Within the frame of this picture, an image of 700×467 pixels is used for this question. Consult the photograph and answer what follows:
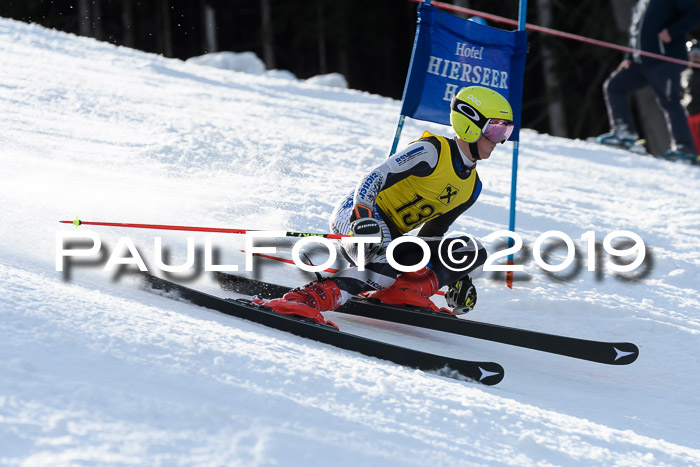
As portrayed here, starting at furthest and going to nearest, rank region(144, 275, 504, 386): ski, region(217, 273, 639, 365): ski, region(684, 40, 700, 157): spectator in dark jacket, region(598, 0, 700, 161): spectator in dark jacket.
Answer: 1. region(684, 40, 700, 157): spectator in dark jacket
2. region(598, 0, 700, 161): spectator in dark jacket
3. region(217, 273, 639, 365): ski
4. region(144, 275, 504, 386): ski

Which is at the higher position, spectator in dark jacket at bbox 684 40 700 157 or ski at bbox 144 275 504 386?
spectator in dark jacket at bbox 684 40 700 157

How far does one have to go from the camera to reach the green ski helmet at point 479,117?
3.84 meters

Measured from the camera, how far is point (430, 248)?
4125 millimetres

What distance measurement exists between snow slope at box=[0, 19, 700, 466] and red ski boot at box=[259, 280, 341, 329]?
212 mm

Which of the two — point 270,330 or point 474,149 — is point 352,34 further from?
point 270,330

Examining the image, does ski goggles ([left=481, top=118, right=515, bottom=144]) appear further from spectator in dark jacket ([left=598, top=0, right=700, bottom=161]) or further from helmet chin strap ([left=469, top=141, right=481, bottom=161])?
spectator in dark jacket ([left=598, top=0, right=700, bottom=161])

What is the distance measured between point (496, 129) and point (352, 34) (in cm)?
2035

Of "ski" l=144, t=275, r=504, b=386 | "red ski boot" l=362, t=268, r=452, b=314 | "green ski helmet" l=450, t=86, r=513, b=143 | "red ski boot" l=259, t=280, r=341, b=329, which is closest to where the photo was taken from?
"ski" l=144, t=275, r=504, b=386

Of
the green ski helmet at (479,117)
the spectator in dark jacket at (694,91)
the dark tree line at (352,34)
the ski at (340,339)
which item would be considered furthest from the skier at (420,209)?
the dark tree line at (352,34)

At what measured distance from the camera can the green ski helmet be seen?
384 cm

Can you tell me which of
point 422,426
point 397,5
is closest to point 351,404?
point 422,426

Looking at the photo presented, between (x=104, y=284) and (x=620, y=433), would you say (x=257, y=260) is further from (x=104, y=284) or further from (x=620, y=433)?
(x=620, y=433)

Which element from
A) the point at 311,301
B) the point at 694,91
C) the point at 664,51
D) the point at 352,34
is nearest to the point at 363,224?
the point at 311,301

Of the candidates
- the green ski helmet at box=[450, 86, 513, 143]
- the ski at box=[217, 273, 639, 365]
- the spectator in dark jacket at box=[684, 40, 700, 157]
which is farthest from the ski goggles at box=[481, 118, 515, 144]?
the spectator in dark jacket at box=[684, 40, 700, 157]
